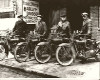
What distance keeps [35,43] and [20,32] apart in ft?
1.32

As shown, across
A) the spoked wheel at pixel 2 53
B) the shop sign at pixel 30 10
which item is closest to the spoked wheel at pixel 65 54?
the spoked wheel at pixel 2 53

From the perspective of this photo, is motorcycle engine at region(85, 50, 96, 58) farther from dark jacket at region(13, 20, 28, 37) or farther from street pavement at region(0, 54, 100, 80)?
dark jacket at region(13, 20, 28, 37)

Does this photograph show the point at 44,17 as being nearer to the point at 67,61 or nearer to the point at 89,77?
the point at 67,61

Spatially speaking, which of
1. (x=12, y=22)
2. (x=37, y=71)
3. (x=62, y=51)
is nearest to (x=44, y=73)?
(x=37, y=71)

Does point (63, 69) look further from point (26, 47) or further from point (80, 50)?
point (26, 47)

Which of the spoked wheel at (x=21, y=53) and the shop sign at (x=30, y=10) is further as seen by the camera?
the shop sign at (x=30, y=10)

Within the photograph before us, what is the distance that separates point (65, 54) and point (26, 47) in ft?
3.22

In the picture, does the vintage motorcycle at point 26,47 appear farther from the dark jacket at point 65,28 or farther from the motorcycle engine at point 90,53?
the motorcycle engine at point 90,53

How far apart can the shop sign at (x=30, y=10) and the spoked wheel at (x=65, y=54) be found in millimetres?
1691

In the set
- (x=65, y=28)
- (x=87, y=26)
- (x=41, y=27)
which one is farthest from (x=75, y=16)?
(x=87, y=26)

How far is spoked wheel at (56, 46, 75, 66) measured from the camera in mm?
5078

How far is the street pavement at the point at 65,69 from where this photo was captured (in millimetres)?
4488

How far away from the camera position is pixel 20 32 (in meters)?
5.98

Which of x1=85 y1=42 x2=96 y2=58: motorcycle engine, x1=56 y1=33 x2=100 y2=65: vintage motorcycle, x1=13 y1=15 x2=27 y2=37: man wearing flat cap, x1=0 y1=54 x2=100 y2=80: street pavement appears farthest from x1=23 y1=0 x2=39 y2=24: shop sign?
x1=85 y1=42 x2=96 y2=58: motorcycle engine
